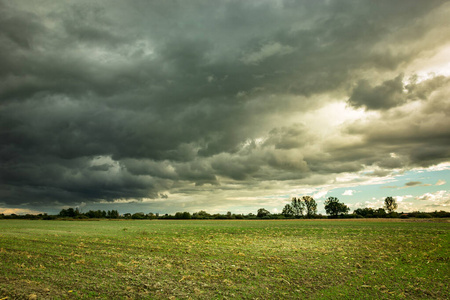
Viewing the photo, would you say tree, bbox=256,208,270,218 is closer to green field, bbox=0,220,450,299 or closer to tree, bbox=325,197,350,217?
tree, bbox=325,197,350,217

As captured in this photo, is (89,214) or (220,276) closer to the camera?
(220,276)

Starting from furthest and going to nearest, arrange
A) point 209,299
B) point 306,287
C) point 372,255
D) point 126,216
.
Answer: point 126,216 → point 372,255 → point 306,287 → point 209,299

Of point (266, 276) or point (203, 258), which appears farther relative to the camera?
point (203, 258)

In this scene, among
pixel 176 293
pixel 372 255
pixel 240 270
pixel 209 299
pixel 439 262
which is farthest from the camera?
pixel 372 255

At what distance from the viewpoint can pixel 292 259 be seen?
16.9 meters

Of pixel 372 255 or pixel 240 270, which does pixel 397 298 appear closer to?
pixel 240 270

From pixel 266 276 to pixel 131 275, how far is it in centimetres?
652

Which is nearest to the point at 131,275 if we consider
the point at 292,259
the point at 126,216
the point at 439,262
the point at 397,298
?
the point at 292,259

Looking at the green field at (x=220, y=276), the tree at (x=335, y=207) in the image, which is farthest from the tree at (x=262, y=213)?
the green field at (x=220, y=276)

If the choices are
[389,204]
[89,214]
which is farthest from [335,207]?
[89,214]

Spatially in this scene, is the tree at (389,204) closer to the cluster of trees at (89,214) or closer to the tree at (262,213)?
the tree at (262,213)

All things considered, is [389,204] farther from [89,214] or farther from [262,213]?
[89,214]

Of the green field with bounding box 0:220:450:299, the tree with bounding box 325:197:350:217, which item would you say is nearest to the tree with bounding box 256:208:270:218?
the tree with bounding box 325:197:350:217

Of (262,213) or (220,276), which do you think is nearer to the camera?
(220,276)
